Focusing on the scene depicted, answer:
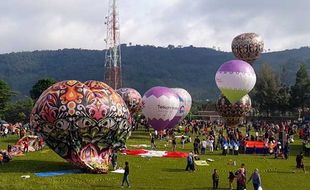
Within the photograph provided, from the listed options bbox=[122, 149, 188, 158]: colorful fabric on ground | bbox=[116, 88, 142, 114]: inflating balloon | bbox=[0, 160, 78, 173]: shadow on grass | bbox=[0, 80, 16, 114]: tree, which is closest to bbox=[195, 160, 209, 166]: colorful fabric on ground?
bbox=[122, 149, 188, 158]: colorful fabric on ground

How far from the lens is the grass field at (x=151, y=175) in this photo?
2400 cm

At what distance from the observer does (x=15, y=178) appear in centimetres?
2497

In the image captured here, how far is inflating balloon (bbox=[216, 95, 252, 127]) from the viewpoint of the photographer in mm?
57656

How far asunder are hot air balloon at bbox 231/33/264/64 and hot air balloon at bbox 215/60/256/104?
17.8 meters

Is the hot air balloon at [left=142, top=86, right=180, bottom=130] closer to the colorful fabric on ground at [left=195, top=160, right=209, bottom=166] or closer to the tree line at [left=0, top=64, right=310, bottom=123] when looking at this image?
the colorful fabric on ground at [left=195, top=160, right=209, bottom=166]

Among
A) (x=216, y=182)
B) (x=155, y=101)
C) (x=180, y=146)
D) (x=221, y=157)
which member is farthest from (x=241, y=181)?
(x=155, y=101)

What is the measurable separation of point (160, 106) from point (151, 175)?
80.9ft

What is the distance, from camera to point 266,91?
112m

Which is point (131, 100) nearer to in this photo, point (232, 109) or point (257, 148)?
point (232, 109)

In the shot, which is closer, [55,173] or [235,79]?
[55,173]

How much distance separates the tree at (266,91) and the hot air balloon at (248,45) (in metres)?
38.5

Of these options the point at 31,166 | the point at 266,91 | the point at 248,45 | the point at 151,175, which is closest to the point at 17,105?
the point at 266,91

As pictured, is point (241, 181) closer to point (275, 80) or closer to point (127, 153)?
point (127, 153)

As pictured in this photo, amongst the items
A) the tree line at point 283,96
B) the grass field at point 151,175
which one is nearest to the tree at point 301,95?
the tree line at point 283,96
